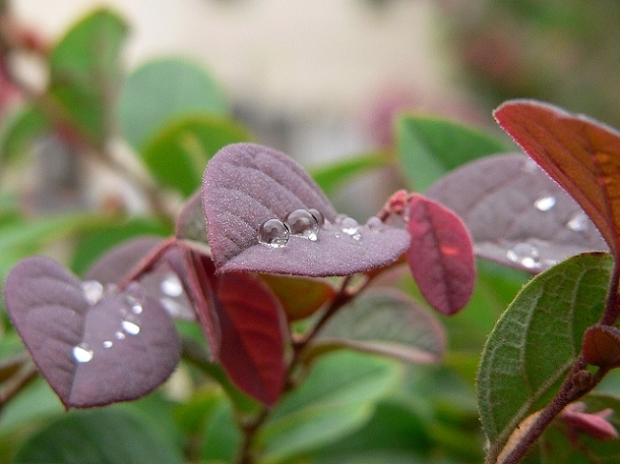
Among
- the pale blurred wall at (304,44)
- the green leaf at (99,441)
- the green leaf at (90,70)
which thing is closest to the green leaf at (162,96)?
the green leaf at (90,70)

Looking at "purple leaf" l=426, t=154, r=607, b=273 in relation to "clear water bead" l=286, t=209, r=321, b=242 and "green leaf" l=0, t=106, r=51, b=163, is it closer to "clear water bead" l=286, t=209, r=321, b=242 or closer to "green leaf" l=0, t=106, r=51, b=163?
"clear water bead" l=286, t=209, r=321, b=242

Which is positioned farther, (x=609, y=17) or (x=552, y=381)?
(x=609, y=17)

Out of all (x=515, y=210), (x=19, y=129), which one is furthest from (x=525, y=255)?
→ (x=19, y=129)

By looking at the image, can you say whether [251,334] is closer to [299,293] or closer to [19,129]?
[299,293]

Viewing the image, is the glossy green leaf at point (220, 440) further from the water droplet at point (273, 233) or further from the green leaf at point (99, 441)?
the water droplet at point (273, 233)

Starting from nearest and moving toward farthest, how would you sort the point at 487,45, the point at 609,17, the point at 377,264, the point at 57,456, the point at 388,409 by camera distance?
the point at 377,264 < the point at 57,456 < the point at 388,409 < the point at 609,17 < the point at 487,45

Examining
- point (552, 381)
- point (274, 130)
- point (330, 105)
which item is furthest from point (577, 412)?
point (330, 105)

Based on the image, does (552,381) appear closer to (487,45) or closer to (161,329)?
(161,329)

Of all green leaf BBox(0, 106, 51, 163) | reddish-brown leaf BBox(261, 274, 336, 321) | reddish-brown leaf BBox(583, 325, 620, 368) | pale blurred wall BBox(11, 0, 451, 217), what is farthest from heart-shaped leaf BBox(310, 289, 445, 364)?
pale blurred wall BBox(11, 0, 451, 217)
